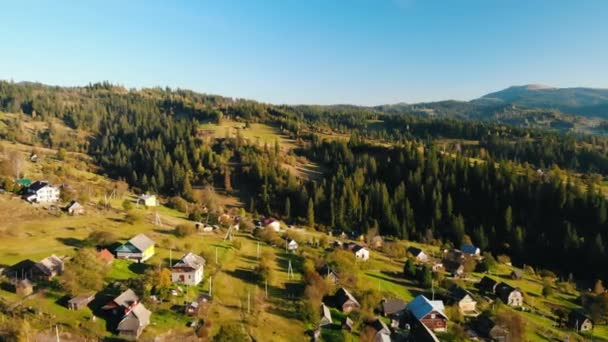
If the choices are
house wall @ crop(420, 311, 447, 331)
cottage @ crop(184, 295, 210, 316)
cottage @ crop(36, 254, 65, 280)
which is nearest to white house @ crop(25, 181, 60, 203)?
cottage @ crop(36, 254, 65, 280)

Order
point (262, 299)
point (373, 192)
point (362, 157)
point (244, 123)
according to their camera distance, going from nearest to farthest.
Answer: point (262, 299)
point (373, 192)
point (362, 157)
point (244, 123)

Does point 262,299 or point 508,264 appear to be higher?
point 262,299

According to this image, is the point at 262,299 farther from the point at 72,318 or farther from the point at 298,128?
the point at 298,128

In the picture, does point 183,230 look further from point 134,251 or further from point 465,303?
point 465,303

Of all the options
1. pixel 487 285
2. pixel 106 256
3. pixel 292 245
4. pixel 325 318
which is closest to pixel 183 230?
pixel 106 256

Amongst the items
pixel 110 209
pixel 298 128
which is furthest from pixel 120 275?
pixel 298 128
